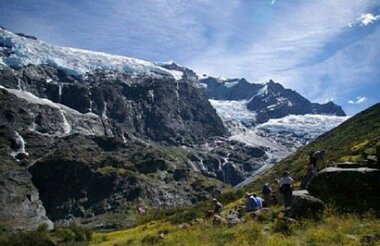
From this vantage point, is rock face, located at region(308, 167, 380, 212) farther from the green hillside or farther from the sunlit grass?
the green hillside

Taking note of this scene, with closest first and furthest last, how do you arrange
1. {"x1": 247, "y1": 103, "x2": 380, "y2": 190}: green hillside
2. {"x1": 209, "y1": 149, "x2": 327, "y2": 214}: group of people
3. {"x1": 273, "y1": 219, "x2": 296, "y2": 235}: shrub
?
{"x1": 273, "y1": 219, "x2": 296, "y2": 235}: shrub < {"x1": 209, "y1": 149, "x2": 327, "y2": 214}: group of people < {"x1": 247, "y1": 103, "x2": 380, "y2": 190}: green hillside

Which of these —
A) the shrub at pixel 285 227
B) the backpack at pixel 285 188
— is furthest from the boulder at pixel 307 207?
the backpack at pixel 285 188

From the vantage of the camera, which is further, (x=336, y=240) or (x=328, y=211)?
(x=328, y=211)

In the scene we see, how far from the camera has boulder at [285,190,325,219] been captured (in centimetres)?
2373

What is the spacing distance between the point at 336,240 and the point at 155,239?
13.7m

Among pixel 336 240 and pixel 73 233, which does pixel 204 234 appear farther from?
pixel 73 233

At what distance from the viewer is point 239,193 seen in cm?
9094

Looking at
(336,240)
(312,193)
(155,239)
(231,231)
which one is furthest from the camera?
(155,239)

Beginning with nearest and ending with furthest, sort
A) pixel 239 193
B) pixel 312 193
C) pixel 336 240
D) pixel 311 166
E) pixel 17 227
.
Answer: pixel 336 240 < pixel 312 193 < pixel 311 166 < pixel 239 193 < pixel 17 227

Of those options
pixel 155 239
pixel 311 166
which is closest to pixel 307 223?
pixel 155 239

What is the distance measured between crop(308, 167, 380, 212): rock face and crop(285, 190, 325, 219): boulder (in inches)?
45.9

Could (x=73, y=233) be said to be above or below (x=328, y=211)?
below

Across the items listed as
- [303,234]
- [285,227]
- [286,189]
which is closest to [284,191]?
[286,189]

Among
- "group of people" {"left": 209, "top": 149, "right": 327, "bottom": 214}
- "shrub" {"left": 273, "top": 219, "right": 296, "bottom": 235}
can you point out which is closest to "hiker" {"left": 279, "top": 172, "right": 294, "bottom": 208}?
"group of people" {"left": 209, "top": 149, "right": 327, "bottom": 214}
